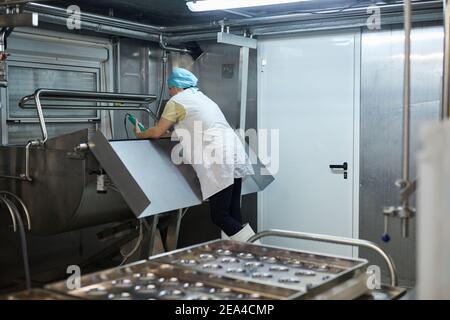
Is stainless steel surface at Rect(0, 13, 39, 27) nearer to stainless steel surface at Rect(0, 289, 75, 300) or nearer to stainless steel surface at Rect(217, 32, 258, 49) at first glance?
stainless steel surface at Rect(217, 32, 258, 49)

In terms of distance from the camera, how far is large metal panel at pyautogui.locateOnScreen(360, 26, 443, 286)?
3.99m

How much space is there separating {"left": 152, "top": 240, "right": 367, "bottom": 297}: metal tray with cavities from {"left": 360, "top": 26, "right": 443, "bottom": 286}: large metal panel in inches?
80.7

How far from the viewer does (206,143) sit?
374 cm

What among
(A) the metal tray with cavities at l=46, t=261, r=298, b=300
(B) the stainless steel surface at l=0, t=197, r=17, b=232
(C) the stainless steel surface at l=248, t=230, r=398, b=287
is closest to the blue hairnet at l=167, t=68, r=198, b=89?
(B) the stainless steel surface at l=0, t=197, r=17, b=232

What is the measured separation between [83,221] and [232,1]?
156cm

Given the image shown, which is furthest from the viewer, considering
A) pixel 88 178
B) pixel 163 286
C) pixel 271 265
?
pixel 88 178

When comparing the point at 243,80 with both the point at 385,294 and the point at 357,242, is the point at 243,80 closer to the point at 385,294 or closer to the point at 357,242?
the point at 357,242

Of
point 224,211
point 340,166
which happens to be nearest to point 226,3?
point 224,211

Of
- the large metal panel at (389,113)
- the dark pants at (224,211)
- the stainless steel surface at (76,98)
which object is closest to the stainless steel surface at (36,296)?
the stainless steel surface at (76,98)

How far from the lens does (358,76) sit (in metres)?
4.25

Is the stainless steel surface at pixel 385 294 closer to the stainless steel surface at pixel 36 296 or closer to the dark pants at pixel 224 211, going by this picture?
the stainless steel surface at pixel 36 296

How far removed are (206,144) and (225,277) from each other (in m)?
1.91
